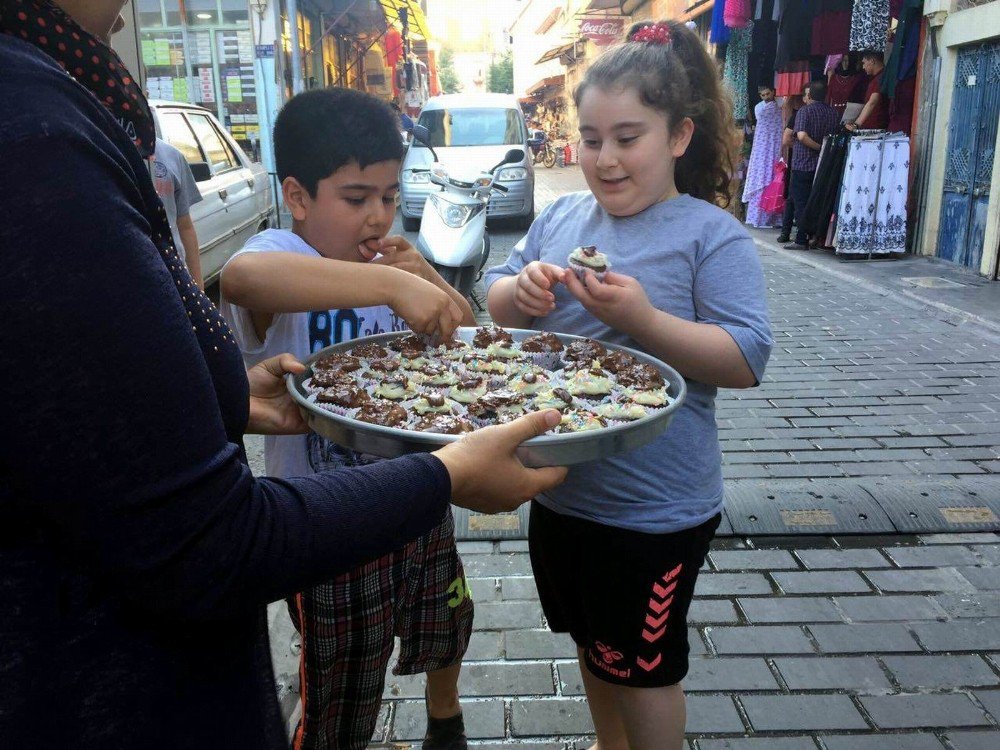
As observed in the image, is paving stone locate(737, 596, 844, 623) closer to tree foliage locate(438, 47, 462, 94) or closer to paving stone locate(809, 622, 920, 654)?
paving stone locate(809, 622, 920, 654)

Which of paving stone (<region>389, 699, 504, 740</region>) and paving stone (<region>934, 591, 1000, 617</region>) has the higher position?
paving stone (<region>934, 591, 1000, 617</region>)

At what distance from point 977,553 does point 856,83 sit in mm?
9296

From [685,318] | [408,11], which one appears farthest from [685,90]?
[408,11]

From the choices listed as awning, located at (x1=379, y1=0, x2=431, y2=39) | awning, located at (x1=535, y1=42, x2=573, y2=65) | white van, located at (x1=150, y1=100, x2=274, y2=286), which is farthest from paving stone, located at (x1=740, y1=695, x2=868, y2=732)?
awning, located at (x1=535, y1=42, x2=573, y2=65)

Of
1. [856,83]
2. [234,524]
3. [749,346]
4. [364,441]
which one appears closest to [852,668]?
[749,346]

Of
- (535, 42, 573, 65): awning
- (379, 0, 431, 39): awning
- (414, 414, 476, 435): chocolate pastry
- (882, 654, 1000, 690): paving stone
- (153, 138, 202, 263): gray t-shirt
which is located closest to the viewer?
(414, 414, 476, 435): chocolate pastry

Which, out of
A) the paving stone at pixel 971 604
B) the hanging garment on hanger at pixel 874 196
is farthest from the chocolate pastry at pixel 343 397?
the hanging garment on hanger at pixel 874 196

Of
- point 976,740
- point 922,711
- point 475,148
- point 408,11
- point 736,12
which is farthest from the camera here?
point 408,11

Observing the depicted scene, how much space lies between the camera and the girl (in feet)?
6.07

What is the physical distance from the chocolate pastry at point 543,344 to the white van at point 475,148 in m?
10.8

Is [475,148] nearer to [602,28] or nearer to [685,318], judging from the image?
[685,318]

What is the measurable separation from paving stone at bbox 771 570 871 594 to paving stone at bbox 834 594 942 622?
6 centimetres

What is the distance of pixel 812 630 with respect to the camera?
2.92 m

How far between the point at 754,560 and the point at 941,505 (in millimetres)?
1009
